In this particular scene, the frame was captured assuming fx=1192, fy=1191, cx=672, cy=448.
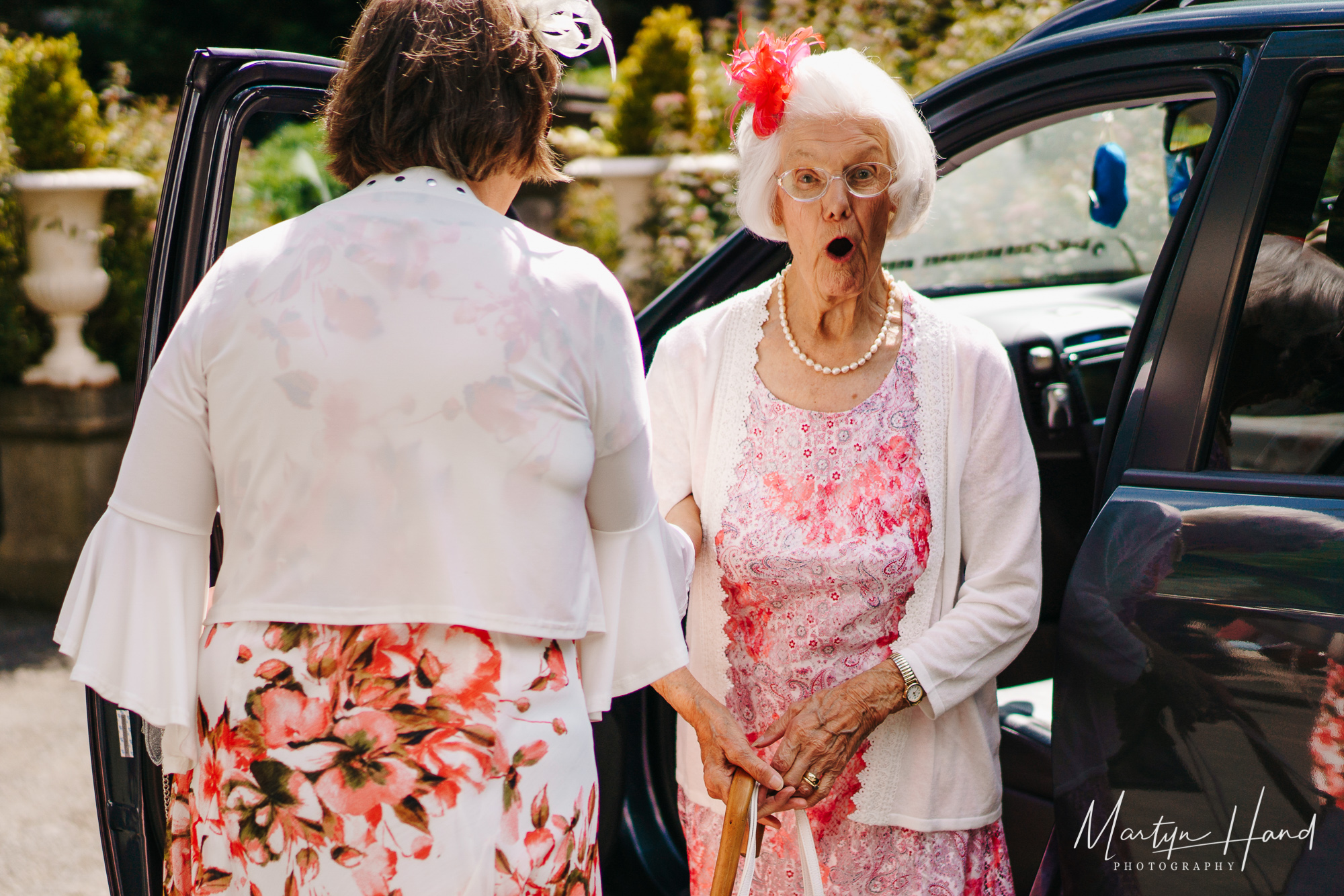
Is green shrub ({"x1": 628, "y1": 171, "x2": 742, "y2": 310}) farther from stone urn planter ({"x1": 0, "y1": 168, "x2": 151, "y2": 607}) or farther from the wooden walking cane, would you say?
the wooden walking cane

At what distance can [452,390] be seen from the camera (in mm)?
1306

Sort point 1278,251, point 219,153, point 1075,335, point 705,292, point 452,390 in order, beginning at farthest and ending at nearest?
1. point 1075,335
2. point 705,292
3. point 219,153
4. point 1278,251
5. point 452,390

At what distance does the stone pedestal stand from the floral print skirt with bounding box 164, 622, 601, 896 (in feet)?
15.9

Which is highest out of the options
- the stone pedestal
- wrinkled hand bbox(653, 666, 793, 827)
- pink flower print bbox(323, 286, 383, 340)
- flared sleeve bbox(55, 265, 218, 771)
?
pink flower print bbox(323, 286, 383, 340)

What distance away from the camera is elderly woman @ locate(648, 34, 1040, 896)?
1905mm

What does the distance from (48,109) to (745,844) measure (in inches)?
221

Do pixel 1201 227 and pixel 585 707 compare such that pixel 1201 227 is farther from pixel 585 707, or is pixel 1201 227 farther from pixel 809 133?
pixel 585 707

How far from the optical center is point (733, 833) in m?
1.82

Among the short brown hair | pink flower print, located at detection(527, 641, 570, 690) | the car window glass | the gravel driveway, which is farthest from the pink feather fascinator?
the car window glass

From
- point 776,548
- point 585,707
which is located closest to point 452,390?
point 585,707

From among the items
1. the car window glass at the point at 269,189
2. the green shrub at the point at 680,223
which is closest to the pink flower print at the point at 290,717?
the car window glass at the point at 269,189

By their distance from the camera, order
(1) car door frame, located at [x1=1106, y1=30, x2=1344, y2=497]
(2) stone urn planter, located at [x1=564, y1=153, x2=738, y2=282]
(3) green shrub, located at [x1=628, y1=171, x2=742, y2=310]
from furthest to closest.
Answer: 1. (2) stone urn planter, located at [x1=564, y1=153, x2=738, y2=282]
2. (3) green shrub, located at [x1=628, y1=171, x2=742, y2=310]
3. (1) car door frame, located at [x1=1106, y1=30, x2=1344, y2=497]

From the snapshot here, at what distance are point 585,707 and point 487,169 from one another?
684 mm

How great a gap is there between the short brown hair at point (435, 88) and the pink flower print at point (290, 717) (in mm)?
631
